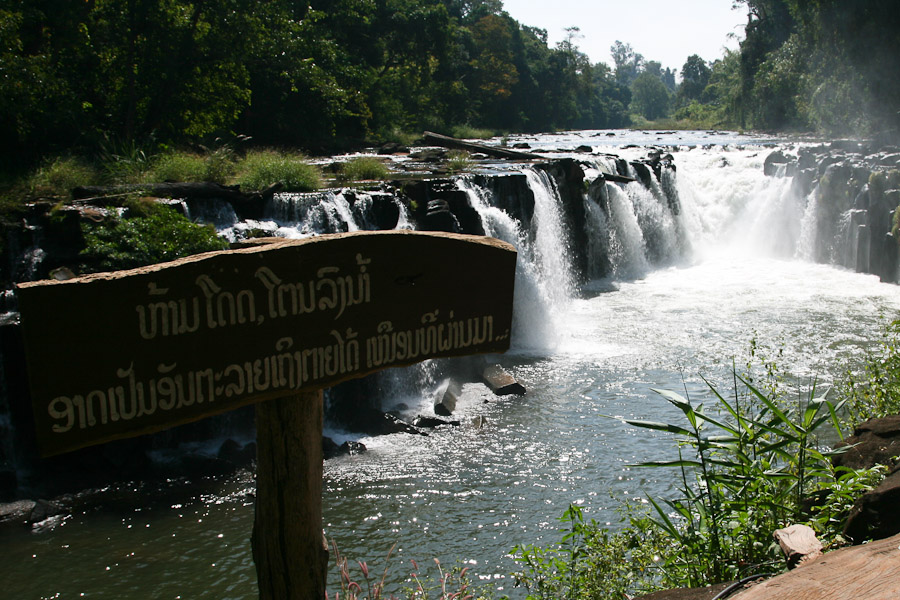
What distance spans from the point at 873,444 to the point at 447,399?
20.1 ft

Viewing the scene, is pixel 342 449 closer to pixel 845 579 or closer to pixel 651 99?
pixel 845 579

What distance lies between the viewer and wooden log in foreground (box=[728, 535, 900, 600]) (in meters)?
2.23

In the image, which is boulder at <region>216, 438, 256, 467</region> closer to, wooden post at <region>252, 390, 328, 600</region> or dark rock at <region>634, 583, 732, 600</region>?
wooden post at <region>252, 390, 328, 600</region>

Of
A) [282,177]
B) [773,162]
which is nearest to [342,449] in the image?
[282,177]

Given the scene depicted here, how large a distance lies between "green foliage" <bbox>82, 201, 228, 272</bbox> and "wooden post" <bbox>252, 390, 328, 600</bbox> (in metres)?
7.24

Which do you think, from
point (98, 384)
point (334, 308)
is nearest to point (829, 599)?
point (334, 308)

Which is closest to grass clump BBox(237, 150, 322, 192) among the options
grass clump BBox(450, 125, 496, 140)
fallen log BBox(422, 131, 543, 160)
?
fallen log BBox(422, 131, 543, 160)

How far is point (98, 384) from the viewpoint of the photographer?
75.0 inches

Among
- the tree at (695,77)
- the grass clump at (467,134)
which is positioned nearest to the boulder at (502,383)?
the grass clump at (467,134)

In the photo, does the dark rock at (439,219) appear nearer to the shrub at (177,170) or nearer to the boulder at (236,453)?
the shrub at (177,170)

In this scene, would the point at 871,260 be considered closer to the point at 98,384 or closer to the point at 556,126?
the point at 98,384

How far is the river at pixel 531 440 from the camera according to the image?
22.0ft

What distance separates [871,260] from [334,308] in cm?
1856

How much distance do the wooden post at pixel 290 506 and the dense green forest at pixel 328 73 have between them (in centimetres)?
1246
